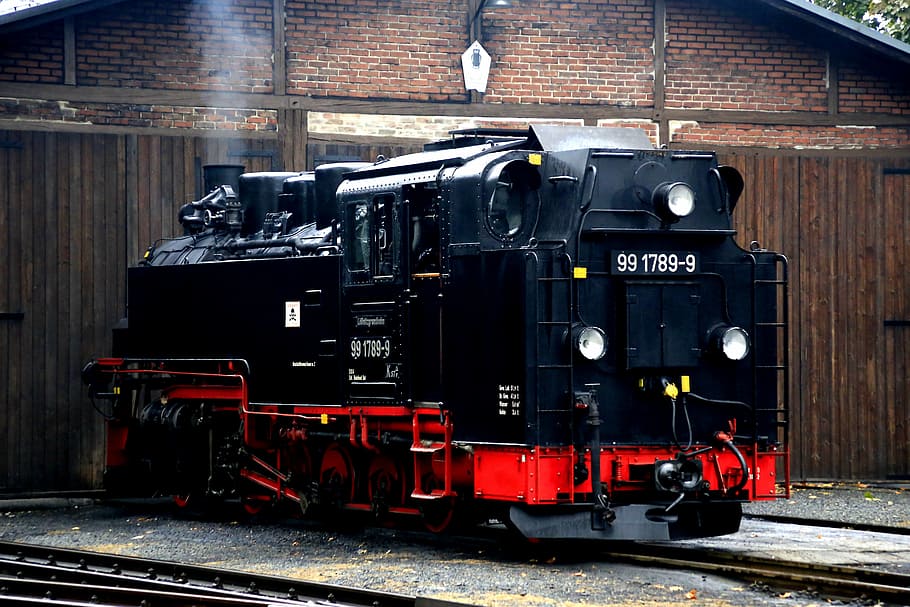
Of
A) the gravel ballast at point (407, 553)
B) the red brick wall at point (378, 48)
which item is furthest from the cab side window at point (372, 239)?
the red brick wall at point (378, 48)

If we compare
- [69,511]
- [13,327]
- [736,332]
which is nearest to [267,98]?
[13,327]

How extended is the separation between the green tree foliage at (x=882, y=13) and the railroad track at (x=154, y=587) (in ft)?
56.0

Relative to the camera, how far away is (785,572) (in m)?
10.3

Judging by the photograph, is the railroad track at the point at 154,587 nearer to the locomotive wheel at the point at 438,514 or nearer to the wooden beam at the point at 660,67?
the locomotive wheel at the point at 438,514

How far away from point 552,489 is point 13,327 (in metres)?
8.05

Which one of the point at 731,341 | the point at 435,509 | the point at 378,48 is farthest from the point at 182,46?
the point at 731,341

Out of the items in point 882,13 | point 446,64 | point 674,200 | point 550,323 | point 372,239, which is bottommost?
point 550,323

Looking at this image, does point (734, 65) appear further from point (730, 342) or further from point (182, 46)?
point (730, 342)

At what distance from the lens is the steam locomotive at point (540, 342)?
34.7 feet

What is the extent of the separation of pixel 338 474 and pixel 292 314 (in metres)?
1.48

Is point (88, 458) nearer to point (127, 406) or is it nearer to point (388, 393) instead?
point (127, 406)

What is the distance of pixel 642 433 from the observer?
10.9 metres

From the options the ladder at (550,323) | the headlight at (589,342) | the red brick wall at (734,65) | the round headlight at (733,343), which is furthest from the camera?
the red brick wall at (734,65)

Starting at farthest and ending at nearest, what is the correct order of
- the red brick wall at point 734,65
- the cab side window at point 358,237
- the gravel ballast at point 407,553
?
the red brick wall at point 734,65
the cab side window at point 358,237
the gravel ballast at point 407,553
